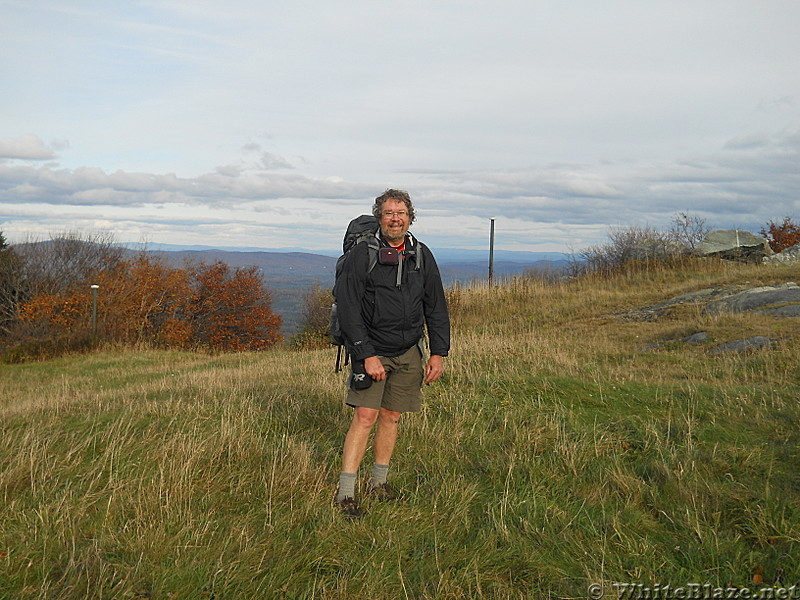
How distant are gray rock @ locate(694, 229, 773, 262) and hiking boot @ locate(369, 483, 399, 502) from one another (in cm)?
2053

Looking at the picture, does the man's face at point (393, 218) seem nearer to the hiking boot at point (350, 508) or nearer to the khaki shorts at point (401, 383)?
the khaki shorts at point (401, 383)

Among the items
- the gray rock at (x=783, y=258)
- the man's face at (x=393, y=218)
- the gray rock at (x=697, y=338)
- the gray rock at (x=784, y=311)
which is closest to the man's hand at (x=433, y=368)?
the man's face at (x=393, y=218)

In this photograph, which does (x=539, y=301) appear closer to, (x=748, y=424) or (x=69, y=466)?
(x=748, y=424)

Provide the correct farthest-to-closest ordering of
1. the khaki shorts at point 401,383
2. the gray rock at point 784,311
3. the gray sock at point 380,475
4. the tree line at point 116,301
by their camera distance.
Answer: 1. the tree line at point 116,301
2. the gray rock at point 784,311
3. the gray sock at point 380,475
4. the khaki shorts at point 401,383

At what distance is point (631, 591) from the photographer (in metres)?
3.07

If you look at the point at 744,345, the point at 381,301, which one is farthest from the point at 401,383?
the point at 744,345

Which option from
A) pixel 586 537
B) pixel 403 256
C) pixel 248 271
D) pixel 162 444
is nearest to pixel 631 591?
pixel 586 537

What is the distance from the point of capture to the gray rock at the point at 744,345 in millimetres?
9158

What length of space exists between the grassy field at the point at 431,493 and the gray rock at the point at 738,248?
15971 mm

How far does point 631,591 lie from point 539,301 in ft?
51.1

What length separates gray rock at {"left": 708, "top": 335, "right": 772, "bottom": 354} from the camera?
30.0 feet

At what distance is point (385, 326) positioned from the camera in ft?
13.2

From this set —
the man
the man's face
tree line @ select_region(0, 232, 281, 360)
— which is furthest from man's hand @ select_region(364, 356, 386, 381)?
tree line @ select_region(0, 232, 281, 360)

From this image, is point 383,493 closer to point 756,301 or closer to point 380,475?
point 380,475
